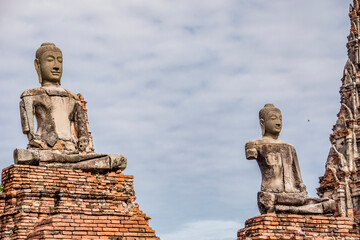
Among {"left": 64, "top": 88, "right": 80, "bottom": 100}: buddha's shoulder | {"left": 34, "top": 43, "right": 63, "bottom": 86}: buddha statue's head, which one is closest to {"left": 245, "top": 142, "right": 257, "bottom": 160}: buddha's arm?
{"left": 64, "top": 88, "right": 80, "bottom": 100}: buddha's shoulder

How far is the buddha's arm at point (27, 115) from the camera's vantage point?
1938cm

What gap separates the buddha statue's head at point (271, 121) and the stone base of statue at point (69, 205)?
3.36 meters

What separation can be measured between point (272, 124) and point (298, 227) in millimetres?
2532

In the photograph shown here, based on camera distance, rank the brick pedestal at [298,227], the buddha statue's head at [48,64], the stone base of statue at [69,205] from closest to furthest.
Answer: the stone base of statue at [69,205] < the brick pedestal at [298,227] < the buddha statue's head at [48,64]

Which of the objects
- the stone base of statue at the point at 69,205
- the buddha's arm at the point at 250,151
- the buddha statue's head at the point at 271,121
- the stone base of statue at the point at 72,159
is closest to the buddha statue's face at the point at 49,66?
the stone base of statue at the point at 72,159

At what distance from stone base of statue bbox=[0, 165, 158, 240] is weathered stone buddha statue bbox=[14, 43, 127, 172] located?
0.77 feet

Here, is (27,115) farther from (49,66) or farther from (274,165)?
(274,165)

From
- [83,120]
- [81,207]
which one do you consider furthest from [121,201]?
[83,120]

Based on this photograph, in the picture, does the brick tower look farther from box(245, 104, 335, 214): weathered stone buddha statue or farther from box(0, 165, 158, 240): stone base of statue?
box(0, 165, 158, 240): stone base of statue

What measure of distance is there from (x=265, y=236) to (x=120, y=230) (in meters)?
3.04

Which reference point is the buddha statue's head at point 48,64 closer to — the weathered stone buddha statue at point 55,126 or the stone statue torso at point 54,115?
the weathered stone buddha statue at point 55,126

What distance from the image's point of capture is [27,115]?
1948 centimetres

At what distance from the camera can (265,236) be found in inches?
725

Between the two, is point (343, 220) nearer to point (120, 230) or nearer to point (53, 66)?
point (120, 230)
